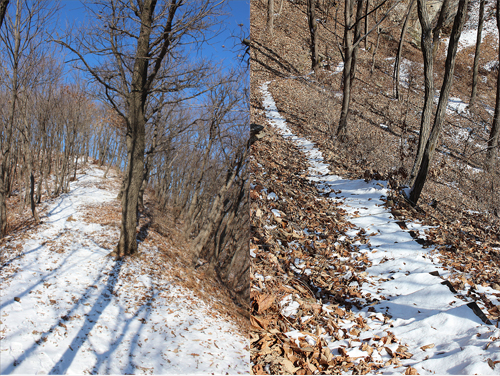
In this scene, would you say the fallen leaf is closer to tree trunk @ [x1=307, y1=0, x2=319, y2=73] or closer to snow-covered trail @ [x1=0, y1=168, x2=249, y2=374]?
snow-covered trail @ [x1=0, y1=168, x2=249, y2=374]

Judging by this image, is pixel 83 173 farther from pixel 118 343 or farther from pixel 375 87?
pixel 375 87

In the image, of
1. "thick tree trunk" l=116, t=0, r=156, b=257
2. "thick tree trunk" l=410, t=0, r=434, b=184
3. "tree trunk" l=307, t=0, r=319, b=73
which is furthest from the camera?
"tree trunk" l=307, t=0, r=319, b=73

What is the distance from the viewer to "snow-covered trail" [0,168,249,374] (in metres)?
2.11

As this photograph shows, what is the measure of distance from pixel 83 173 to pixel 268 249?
42.6 feet

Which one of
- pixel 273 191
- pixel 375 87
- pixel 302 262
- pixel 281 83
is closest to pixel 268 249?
pixel 302 262

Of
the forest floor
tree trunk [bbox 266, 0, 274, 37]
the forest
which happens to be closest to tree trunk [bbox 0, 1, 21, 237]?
the forest

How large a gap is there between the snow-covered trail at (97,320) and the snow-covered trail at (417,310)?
1037 millimetres

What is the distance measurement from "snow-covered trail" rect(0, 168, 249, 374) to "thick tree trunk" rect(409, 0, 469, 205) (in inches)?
202

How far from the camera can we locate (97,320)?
115 inches

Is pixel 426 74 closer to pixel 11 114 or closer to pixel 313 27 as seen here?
pixel 11 114

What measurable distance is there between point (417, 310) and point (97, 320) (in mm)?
3211

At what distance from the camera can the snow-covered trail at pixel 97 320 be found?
2109mm

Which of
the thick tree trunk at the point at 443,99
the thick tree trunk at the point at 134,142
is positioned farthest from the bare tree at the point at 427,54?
the thick tree trunk at the point at 134,142

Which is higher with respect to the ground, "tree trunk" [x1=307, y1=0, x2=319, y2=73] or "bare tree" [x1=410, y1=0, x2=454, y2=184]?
"tree trunk" [x1=307, y1=0, x2=319, y2=73]
